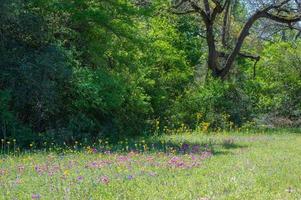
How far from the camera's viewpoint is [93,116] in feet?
56.4

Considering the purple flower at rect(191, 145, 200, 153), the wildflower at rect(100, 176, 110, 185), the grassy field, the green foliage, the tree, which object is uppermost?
the tree

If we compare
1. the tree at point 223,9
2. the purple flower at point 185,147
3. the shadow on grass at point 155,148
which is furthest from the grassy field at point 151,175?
the tree at point 223,9

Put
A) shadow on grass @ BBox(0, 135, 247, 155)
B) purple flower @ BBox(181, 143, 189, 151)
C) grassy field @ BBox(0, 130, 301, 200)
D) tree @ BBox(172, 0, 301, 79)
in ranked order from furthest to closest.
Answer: tree @ BBox(172, 0, 301, 79) → purple flower @ BBox(181, 143, 189, 151) → shadow on grass @ BBox(0, 135, 247, 155) → grassy field @ BBox(0, 130, 301, 200)

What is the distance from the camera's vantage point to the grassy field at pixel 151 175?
24.3 ft

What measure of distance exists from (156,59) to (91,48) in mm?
6476

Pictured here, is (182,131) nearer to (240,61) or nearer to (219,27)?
(219,27)

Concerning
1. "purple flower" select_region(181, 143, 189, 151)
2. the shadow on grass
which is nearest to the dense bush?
the shadow on grass

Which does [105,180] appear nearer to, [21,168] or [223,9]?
[21,168]

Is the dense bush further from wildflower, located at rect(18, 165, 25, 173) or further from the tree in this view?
wildflower, located at rect(18, 165, 25, 173)

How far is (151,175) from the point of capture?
8.93 m

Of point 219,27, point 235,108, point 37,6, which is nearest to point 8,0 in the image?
point 37,6

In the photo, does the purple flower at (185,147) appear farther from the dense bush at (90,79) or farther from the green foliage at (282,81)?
the green foliage at (282,81)

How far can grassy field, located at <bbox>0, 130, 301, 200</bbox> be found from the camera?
7403 millimetres

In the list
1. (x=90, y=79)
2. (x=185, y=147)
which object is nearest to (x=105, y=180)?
(x=185, y=147)
